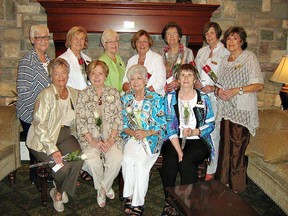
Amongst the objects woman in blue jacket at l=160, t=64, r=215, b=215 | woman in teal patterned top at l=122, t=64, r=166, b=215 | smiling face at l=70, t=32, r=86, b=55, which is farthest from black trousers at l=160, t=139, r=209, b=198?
smiling face at l=70, t=32, r=86, b=55

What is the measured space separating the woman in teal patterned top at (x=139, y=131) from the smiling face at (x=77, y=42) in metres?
0.71

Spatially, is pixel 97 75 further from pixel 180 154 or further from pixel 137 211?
pixel 137 211

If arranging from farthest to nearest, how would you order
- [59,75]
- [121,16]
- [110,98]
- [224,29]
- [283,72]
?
[224,29] → [121,16] → [283,72] → [110,98] → [59,75]

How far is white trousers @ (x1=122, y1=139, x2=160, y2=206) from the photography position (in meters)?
2.56

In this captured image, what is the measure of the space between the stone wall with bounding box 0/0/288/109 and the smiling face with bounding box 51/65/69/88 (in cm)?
163

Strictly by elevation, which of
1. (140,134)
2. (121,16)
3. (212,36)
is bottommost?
(140,134)

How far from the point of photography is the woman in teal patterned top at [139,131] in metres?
2.61

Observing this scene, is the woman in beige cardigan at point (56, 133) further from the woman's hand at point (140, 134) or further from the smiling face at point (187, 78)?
the smiling face at point (187, 78)

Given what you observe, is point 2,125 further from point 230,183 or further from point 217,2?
point 217,2

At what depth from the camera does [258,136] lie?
2.88 metres

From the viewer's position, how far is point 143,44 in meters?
3.19

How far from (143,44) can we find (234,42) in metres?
0.90

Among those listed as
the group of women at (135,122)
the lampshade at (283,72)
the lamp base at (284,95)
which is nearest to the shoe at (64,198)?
the group of women at (135,122)

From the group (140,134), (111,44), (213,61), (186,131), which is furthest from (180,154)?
(111,44)
